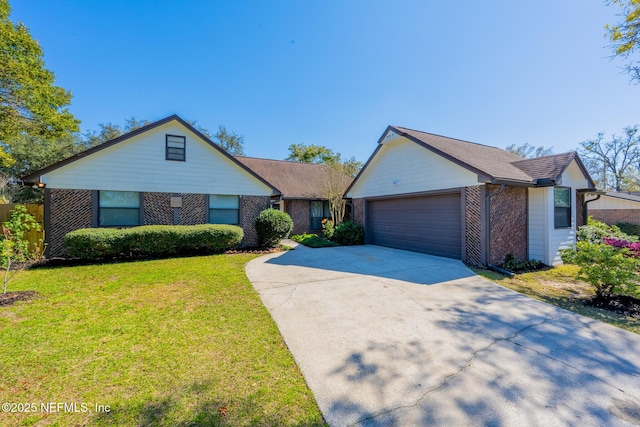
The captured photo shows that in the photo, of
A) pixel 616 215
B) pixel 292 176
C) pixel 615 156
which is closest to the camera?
pixel 292 176

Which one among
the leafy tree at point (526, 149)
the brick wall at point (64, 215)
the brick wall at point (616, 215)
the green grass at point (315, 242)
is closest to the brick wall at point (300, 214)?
the green grass at point (315, 242)

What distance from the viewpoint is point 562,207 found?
31.6 feet

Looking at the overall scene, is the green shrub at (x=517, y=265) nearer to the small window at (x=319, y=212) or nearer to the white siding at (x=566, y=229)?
the white siding at (x=566, y=229)

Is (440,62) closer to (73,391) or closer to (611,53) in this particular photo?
(611,53)

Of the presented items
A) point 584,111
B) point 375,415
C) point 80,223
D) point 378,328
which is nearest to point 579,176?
point 584,111

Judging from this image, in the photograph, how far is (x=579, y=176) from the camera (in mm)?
10172

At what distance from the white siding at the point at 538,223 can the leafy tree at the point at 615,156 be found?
35.8 meters

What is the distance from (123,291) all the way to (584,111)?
18.1 metres

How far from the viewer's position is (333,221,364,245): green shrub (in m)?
13.4

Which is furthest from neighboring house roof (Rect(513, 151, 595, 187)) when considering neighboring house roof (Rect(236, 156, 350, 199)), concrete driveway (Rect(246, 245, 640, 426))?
neighboring house roof (Rect(236, 156, 350, 199))

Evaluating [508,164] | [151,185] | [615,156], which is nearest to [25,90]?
[151,185]

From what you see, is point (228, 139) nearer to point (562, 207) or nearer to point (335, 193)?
point (335, 193)

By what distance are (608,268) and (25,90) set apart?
2071 centimetres

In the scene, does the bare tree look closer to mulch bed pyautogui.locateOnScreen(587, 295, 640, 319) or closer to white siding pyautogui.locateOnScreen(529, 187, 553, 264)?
white siding pyautogui.locateOnScreen(529, 187, 553, 264)
